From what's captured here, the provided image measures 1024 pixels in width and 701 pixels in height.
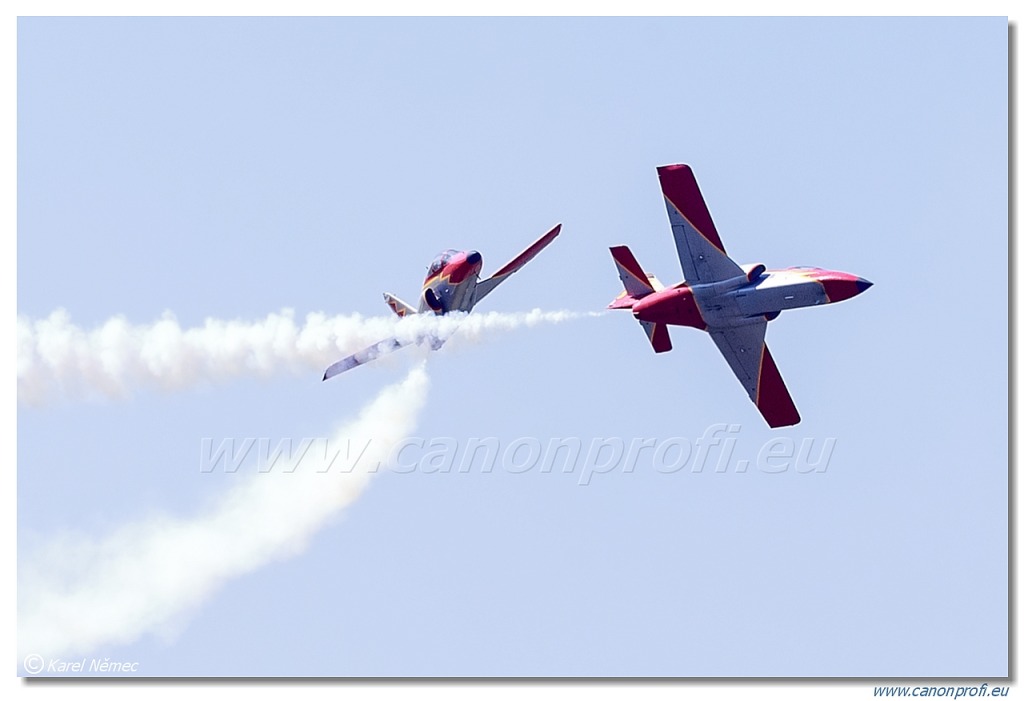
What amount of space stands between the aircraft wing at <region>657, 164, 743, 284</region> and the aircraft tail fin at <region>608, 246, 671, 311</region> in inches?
142

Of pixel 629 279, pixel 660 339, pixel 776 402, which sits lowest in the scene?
pixel 776 402

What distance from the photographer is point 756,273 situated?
44750 millimetres

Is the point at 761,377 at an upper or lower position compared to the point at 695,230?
lower

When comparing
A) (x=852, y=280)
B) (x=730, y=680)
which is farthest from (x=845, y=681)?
(x=852, y=280)

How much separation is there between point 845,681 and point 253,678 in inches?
520

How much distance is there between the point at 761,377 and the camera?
4859 centimetres

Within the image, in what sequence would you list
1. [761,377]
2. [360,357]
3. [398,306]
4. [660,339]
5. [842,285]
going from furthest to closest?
[398,306] < [360,357] < [660,339] < [761,377] < [842,285]

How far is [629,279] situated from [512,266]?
233 inches

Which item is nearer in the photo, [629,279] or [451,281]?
[629,279]

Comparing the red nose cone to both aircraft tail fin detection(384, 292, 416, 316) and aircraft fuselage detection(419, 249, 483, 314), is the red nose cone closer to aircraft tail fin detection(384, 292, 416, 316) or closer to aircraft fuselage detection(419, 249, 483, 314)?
aircraft fuselage detection(419, 249, 483, 314)

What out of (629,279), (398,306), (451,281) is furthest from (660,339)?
(398,306)

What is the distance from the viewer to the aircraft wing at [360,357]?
5125 centimetres

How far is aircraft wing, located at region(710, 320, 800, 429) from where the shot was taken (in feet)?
157

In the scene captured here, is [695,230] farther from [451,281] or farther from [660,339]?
[451,281]
